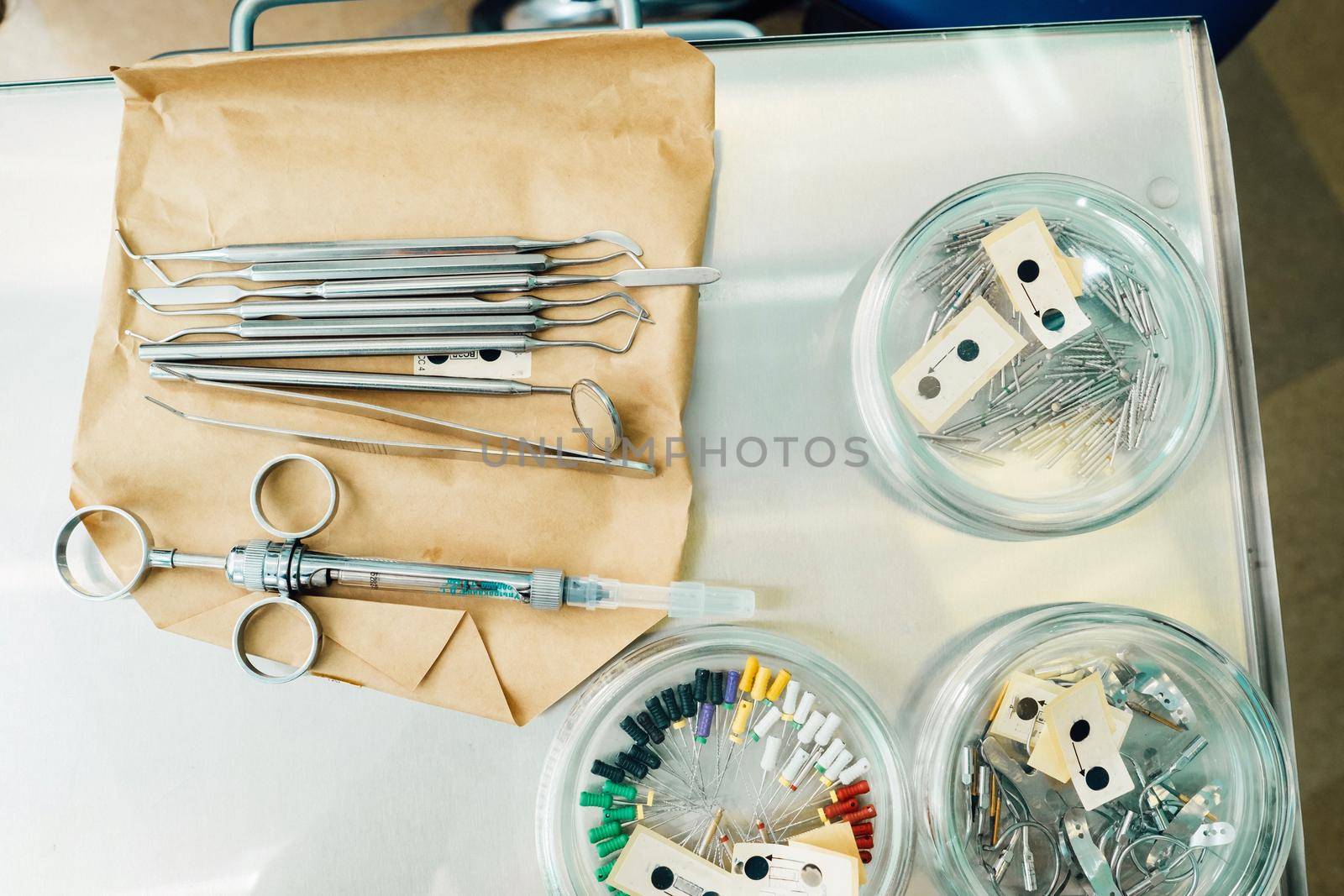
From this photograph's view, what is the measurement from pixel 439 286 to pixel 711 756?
484mm

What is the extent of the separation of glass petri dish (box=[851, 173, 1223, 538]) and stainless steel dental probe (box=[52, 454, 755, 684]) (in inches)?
8.7

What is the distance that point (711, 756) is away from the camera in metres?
0.81

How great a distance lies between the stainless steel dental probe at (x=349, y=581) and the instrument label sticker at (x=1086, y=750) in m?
0.28

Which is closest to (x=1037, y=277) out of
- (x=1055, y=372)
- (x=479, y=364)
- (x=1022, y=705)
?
Answer: (x=1055, y=372)

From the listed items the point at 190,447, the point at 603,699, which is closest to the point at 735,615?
the point at 603,699

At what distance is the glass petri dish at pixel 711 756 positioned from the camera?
78 centimetres

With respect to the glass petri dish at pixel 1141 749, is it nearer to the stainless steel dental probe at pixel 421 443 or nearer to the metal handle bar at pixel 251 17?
the stainless steel dental probe at pixel 421 443

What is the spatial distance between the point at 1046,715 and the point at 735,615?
0.90ft

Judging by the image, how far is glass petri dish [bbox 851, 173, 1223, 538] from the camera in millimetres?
791

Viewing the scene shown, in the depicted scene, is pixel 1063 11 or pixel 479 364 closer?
pixel 479 364

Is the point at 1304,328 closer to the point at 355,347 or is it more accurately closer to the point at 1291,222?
the point at 1291,222

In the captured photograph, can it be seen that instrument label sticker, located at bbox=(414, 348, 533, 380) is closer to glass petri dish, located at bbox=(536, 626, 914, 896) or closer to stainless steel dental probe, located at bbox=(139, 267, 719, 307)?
stainless steel dental probe, located at bbox=(139, 267, 719, 307)

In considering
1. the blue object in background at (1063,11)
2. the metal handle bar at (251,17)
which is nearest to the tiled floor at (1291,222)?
the blue object in background at (1063,11)

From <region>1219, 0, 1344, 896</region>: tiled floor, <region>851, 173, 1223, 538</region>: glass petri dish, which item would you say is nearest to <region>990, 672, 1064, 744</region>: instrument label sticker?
<region>851, 173, 1223, 538</region>: glass petri dish
